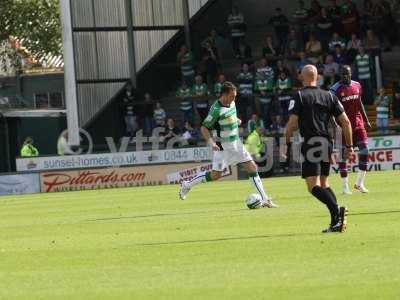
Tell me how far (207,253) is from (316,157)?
80.1 inches

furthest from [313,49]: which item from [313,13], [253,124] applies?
[253,124]

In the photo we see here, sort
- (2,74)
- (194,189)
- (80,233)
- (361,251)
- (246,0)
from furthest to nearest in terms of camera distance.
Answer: (2,74) < (246,0) < (194,189) < (80,233) < (361,251)

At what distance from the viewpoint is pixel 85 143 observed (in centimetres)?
4375

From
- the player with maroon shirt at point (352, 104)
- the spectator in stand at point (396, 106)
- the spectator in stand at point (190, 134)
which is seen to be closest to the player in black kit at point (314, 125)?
the player with maroon shirt at point (352, 104)

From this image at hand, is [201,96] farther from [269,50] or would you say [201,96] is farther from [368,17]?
[368,17]

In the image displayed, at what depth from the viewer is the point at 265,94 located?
40094 millimetres

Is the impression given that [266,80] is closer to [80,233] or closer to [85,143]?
[85,143]

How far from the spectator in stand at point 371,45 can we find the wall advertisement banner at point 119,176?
694cm

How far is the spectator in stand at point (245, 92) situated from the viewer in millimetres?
40469

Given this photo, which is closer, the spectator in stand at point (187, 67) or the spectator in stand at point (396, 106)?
the spectator in stand at point (396, 106)

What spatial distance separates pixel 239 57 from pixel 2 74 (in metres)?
16.8

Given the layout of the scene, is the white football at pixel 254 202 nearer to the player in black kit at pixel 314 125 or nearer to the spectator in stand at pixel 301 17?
the player in black kit at pixel 314 125

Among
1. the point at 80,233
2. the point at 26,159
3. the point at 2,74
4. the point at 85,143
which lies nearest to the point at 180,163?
the point at 26,159

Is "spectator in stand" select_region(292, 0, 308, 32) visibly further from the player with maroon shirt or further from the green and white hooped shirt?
the green and white hooped shirt
